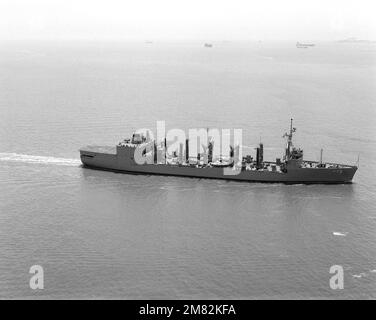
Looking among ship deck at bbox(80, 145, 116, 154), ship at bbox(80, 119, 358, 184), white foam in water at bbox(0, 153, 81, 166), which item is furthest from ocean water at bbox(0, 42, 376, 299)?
ship deck at bbox(80, 145, 116, 154)

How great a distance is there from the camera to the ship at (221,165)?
195ft

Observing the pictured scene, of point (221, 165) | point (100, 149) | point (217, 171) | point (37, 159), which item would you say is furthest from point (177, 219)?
point (37, 159)

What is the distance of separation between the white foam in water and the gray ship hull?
2357 mm

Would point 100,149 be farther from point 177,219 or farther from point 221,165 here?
point 177,219

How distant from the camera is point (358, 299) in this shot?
34938 millimetres

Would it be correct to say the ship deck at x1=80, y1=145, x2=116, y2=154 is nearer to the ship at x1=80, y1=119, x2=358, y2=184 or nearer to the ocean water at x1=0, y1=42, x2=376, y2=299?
the ship at x1=80, y1=119, x2=358, y2=184

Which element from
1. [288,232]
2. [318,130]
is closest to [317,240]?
[288,232]

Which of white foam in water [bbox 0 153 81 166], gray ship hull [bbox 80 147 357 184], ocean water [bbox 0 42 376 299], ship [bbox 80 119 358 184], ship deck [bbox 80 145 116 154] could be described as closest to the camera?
ocean water [bbox 0 42 376 299]

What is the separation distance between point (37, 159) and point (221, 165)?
944 inches

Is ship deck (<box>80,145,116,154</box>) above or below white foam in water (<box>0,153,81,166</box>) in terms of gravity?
above

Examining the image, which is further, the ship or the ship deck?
the ship deck

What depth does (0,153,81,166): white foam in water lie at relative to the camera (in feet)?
Result: 211
